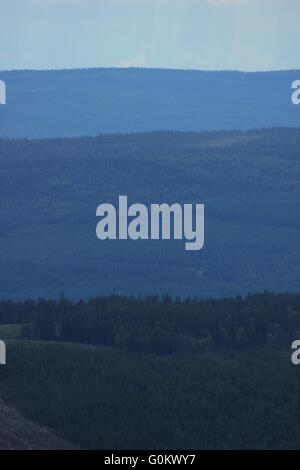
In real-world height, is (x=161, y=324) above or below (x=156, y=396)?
above

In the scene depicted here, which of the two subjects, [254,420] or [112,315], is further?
[112,315]

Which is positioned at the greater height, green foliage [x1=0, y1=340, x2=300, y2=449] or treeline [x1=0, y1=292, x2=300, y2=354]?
treeline [x1=0, y1=292, x2=300, y2=354]

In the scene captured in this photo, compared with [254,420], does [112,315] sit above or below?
above

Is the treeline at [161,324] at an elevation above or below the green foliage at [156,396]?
above

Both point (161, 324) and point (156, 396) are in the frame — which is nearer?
point (156, 396)

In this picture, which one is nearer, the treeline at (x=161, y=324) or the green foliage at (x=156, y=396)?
the green foliage at (x=156, y=396)

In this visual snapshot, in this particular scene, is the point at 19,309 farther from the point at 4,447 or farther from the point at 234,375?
the point at 4,447

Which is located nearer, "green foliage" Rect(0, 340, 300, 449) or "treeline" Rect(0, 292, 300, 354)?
"green foliage" Rect(0, 340, 300, 449)
